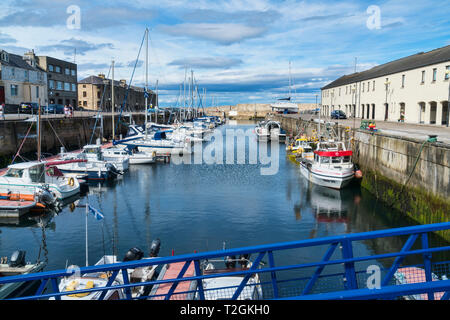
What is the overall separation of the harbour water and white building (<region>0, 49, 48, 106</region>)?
28809 millimetres

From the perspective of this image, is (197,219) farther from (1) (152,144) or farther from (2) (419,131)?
(1) (152,144)

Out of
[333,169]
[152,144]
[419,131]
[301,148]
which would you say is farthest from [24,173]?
[301,148]

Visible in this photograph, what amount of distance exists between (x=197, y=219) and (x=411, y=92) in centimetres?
3296

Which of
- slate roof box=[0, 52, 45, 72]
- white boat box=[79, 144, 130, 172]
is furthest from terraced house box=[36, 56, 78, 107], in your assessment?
white boat box=[79, 144, 130, 172]

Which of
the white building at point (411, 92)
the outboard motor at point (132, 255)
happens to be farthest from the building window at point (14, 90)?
the outboard motor at point (132, 255)

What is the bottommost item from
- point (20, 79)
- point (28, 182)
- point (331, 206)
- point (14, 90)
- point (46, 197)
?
point (331, 206)

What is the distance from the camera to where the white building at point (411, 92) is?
36.6m

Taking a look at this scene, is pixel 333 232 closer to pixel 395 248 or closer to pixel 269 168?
pixel 395 248

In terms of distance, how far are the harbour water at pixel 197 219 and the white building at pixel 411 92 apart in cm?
1557

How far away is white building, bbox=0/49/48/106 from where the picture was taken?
4959 centimetres

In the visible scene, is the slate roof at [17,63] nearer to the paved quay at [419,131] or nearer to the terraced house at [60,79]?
the terraced house at [60,79]

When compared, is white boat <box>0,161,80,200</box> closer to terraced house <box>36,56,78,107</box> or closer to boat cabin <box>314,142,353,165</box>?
boat cabin <box>314,142,353,165</box>

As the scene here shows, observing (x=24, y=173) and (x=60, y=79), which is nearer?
(x=24, y=173)

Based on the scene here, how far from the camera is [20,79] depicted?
53219mm
